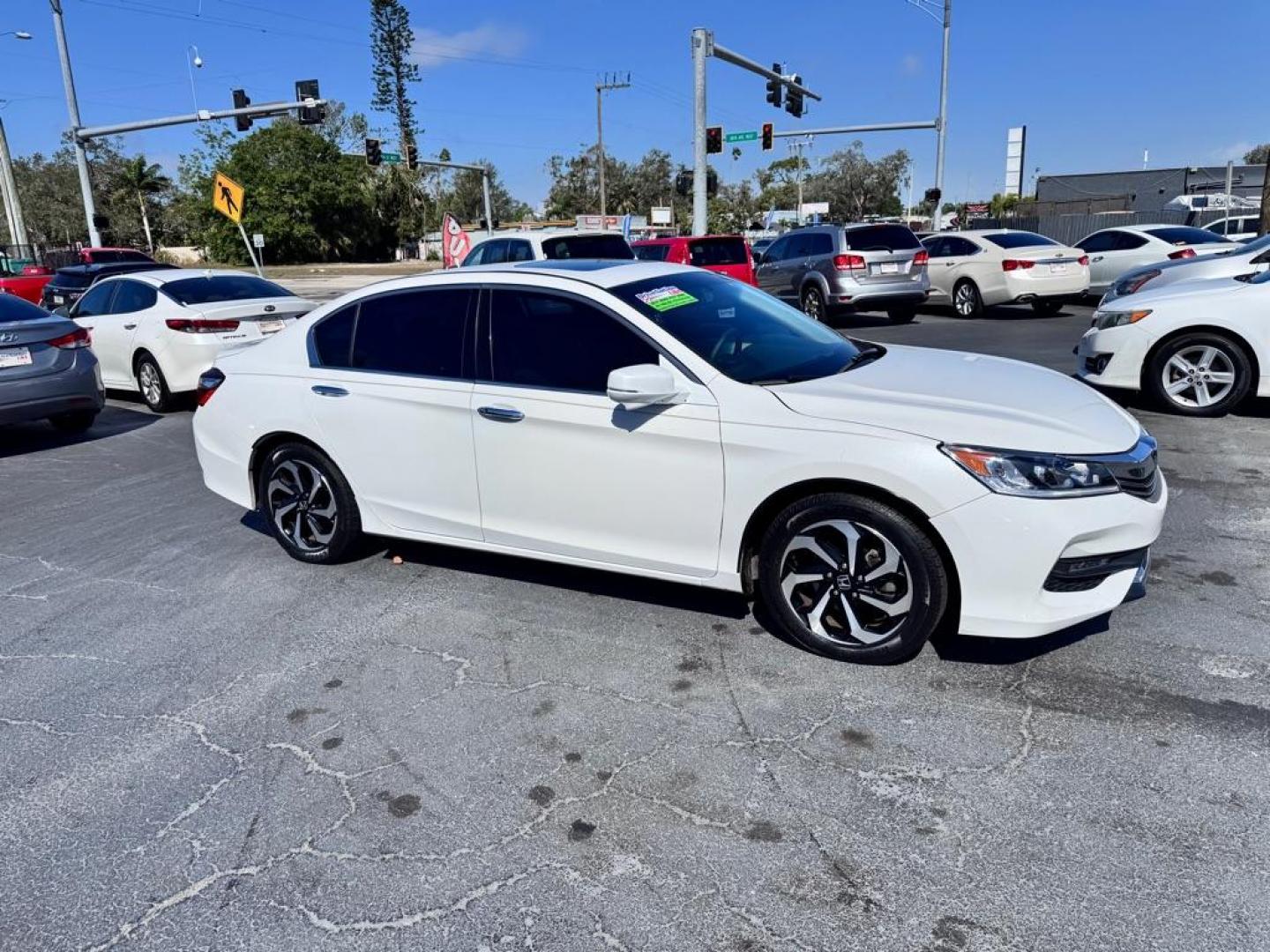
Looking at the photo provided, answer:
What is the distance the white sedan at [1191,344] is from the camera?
296 inches

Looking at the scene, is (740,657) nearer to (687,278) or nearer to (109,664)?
(687,278)

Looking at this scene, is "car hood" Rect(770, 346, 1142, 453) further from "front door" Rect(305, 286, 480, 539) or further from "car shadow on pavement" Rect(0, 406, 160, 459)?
"car shadow on pavement" Rect(0, 406, 160, 459)

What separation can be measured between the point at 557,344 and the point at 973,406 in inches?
72.9

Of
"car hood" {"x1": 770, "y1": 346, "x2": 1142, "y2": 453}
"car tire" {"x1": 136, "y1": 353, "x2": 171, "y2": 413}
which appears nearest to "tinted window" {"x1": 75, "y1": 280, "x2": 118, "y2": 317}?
"car tire" {"x1": 136, "y1": 353, "x2": 171, "y2": 413}

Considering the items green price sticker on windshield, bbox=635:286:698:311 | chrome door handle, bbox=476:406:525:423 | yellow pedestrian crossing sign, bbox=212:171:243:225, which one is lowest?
chrome door handle, bbox=476:406:525:423

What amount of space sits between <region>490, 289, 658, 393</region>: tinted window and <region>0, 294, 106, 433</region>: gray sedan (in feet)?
20.4

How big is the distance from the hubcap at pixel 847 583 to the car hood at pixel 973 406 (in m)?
0.46

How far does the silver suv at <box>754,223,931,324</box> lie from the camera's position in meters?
15.9

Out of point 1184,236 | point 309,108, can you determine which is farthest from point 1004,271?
point 309,108

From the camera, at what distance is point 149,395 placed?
10.5 meters

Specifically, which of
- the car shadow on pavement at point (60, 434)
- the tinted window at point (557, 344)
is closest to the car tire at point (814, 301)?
the car shadow on pavement at point (60, 434)

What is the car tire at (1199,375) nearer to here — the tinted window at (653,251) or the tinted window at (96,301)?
the tinted window at (653,251)

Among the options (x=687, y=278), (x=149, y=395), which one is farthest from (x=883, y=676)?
(x=149, y=395)

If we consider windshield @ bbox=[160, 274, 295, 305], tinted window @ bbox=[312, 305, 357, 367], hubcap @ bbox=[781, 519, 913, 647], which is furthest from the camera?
windshield @ bbox=[160, 274, 295, 305]
